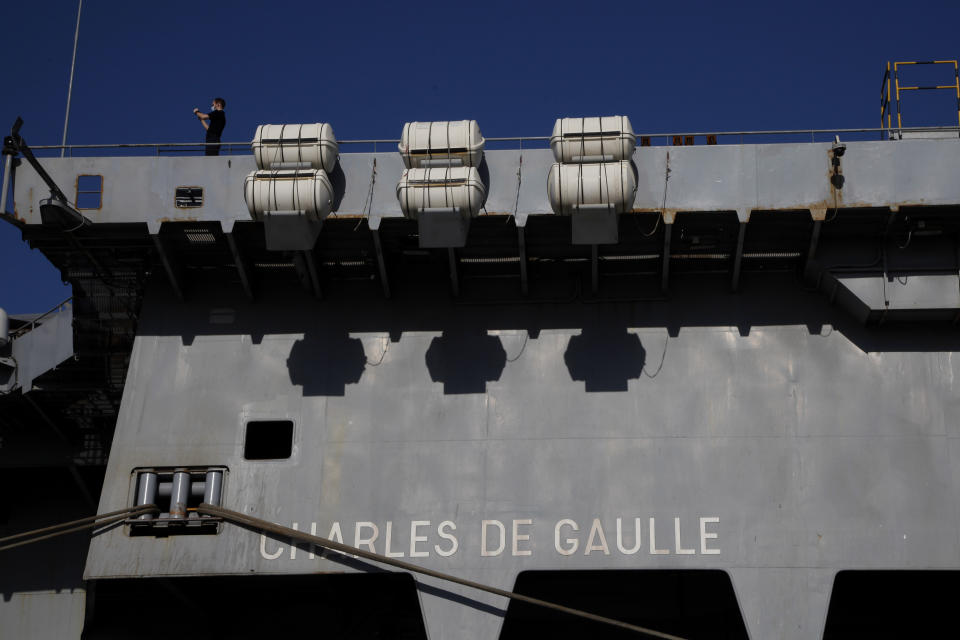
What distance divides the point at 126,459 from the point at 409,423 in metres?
4.45

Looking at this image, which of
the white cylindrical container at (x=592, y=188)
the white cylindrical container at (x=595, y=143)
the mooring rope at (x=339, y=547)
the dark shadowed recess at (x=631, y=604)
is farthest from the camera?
the dark shadowed recess at (x=631, y=604)

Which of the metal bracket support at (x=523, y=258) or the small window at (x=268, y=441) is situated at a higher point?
the metal bracket support at (x=523, y=258)

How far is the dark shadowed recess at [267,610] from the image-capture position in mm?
19797

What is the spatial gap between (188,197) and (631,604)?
394 inches

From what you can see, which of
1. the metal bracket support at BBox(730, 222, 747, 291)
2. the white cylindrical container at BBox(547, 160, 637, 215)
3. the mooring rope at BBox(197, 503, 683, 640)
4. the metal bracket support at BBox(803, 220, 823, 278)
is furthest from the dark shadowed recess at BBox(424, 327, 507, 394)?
the metal bracket support at BBox(803, 220, 823, 278)

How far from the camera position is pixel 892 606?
19.5m

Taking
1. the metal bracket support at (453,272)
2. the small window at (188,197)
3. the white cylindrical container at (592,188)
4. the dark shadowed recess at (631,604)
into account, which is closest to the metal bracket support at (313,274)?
the small window at (188,197)

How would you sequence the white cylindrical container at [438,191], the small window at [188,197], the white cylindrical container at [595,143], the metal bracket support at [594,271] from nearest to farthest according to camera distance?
1. the white cylindrical container at [438,191]
2. the white cylindrical container at [595,143]
3. the metal bracket support at [594,271]
4. the small window at [188,197]

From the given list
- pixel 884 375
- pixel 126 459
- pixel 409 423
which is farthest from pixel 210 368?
pixel 884 375

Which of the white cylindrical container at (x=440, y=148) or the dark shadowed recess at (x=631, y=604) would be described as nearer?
the white cylindrical container at (x=440, y=148)

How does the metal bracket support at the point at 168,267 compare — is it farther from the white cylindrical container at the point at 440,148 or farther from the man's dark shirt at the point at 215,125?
the white cylindrical container at the point at 440,148

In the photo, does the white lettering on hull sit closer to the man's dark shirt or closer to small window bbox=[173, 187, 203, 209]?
small window bbox=[173, 187, 203, 209]

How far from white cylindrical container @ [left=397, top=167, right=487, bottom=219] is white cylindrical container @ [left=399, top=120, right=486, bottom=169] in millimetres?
344

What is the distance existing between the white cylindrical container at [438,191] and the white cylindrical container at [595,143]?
Answer: 1.39 m
